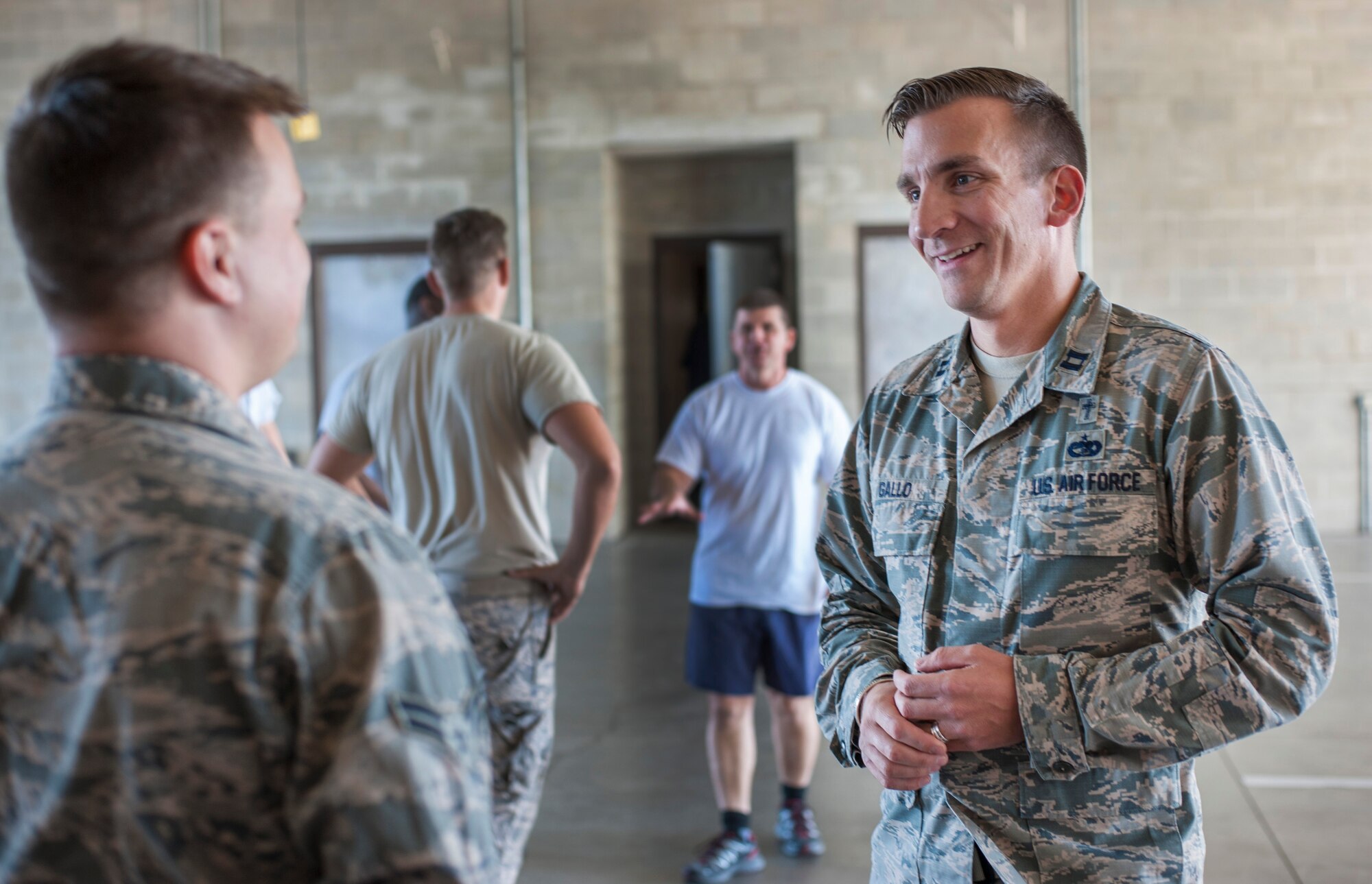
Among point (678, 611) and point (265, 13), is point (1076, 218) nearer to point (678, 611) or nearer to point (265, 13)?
point (678, 611)

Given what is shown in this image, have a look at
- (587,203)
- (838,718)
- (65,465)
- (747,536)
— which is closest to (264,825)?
(65,465)

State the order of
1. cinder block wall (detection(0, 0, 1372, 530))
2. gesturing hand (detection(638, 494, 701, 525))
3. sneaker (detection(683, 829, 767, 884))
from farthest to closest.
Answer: cinder block wall (detection(0, 0, 1372, 530)) < gesturing hand (detection(638, 494, 701, 525)) < sneaker (detection(683, 829, 767, 884))

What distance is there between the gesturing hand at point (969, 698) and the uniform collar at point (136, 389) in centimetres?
91

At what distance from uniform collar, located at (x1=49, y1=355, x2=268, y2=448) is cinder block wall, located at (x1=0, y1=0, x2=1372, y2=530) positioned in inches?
327

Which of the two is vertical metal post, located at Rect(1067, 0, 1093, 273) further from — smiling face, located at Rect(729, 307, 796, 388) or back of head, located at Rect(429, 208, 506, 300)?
back of head, located at Rect(429, 208, 506, 300)

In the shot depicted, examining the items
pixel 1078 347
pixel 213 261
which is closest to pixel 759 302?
pixel 1078 347

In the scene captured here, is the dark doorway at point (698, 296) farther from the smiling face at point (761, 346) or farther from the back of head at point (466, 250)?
the back of head at point (466, 250)

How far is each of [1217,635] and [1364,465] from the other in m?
8.60

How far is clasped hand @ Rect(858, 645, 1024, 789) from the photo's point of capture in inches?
53.9

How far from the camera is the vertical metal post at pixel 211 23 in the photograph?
940 cm

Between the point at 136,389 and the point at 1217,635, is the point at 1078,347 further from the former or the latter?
the point at 136,389

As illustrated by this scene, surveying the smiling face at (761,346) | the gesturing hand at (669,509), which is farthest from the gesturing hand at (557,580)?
the smiling face at (761,346)

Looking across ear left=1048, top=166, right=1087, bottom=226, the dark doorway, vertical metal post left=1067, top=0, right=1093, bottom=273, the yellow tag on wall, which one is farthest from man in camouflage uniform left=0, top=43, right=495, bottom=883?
the dark doorway

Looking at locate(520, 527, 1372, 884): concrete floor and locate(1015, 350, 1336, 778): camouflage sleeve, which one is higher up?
locate(1015, 350, 1336, 778): camouflage sleeve
